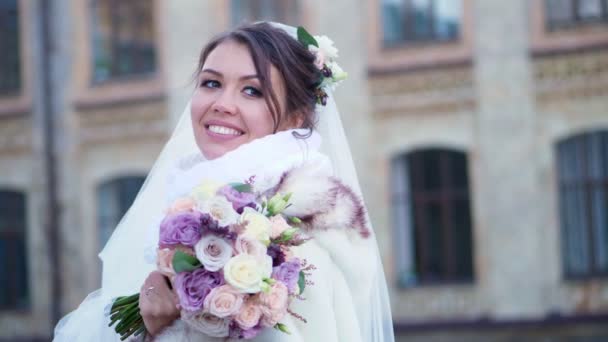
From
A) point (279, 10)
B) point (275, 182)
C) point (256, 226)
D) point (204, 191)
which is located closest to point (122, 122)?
point (279, 10)

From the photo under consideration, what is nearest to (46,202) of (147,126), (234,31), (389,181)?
(147,126)

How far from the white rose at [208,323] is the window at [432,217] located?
13151mm

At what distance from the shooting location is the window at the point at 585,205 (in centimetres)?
1530

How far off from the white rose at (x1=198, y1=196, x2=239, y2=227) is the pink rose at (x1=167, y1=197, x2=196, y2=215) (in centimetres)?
6

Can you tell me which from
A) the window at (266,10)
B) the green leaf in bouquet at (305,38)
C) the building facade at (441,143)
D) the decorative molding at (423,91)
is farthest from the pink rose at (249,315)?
the window at (266,10)

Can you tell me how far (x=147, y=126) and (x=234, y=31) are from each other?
1456 centimetres

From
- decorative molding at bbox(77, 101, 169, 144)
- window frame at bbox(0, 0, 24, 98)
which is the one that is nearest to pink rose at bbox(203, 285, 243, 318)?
decorative molding at bbox(77, 101, 169, 144)

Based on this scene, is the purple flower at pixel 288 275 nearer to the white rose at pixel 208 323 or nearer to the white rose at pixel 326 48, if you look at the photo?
the white rose at pixel 208 323

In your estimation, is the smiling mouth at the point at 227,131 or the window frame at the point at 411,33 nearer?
the smiling mouth at the point at 227,131

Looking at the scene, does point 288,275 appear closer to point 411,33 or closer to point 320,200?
point 320,200

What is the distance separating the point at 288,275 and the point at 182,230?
0.32 m

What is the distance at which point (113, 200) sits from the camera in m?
18.1

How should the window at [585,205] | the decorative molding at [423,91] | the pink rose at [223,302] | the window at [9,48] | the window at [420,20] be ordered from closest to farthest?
the pink rose at [223,302]
the window at [585,205]
the decorative molding at [423,91]
the window at [420,20]
the window at [9,48]

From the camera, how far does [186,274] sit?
297 centimetres
